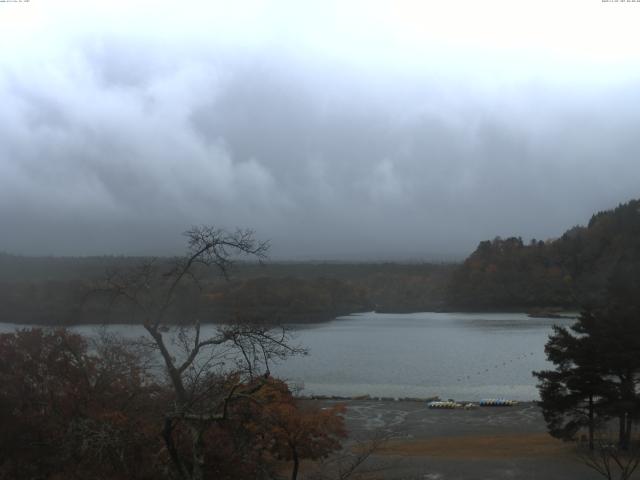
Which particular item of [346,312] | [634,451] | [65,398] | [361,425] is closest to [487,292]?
[346,312]

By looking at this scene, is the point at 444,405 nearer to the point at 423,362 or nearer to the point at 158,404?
the point at 423,362

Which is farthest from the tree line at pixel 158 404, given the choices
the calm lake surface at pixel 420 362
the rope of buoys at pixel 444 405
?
the rope of buoys at pixel 444 405

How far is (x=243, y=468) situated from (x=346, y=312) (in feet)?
388

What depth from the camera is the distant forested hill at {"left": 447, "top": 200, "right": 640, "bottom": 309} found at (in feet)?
377

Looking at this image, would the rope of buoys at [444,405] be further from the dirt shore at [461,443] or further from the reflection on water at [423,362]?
the reflection on water at [423,362]

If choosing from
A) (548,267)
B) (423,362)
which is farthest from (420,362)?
(548,267)

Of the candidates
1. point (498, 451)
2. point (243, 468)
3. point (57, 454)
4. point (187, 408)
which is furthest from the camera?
point (498, 451)

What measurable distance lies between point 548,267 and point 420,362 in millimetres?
80982

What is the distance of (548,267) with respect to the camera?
417ft

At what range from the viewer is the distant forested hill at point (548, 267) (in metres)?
115

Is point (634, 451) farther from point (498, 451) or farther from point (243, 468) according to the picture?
point (243, 468)

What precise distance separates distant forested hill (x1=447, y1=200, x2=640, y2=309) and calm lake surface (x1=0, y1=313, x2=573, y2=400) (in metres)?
31.1

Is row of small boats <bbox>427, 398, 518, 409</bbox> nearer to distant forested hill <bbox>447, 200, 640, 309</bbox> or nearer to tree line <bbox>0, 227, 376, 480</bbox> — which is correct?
tree line <bbox>0, 227, 376, 480</bbox>

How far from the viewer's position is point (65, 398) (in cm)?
1320
